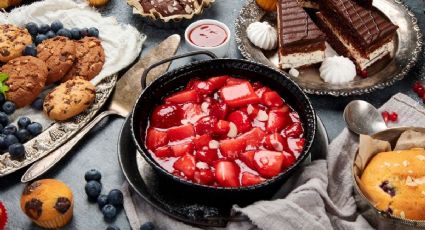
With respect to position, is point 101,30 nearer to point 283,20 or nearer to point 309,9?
point 283,20

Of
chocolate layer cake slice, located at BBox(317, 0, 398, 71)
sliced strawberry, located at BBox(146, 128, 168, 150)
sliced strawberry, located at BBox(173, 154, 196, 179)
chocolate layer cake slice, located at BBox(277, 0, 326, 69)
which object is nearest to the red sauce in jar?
chocolate layer cake slice, located at BBox(277, 0, 326, 69)

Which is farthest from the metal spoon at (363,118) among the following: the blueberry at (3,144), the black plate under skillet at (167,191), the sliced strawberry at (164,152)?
the blueberry at (3,144)

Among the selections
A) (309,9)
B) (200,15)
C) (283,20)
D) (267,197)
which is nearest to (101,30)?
(200,15)

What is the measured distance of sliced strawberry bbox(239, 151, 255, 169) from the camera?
6.23ft

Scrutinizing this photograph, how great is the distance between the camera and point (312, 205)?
1.89 metres

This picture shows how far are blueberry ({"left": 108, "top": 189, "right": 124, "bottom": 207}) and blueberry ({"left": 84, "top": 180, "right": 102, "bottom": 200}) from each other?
0.22 ft

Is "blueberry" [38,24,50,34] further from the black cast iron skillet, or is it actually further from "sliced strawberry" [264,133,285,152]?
"sliced strawberry" [264,133,285,152]

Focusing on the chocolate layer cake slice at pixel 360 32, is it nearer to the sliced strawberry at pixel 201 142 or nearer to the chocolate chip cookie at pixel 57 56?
the sliced strawberry at pixel 201 142

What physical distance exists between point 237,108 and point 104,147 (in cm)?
59

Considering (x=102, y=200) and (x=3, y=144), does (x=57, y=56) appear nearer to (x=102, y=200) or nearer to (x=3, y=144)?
(x=3, y=144)

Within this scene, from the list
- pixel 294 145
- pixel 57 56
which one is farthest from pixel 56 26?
pixel 294 145

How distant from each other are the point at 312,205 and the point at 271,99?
0.43m

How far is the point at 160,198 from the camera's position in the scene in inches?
76.6

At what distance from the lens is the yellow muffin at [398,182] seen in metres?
1.81
